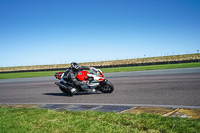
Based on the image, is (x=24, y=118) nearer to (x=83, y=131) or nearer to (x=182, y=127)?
(x=83, y=131)

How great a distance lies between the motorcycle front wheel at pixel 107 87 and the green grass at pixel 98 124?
4023mm

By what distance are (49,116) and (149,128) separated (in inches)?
103

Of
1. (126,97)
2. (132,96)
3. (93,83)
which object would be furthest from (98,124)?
(93,83)

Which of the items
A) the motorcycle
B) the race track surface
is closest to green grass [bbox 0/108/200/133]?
the race track surface

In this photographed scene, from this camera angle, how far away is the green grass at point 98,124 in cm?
384

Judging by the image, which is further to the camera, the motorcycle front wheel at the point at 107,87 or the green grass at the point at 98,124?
the motorcycle front wheel at the point at 107,87

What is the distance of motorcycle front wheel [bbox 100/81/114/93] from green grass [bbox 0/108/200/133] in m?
4.02

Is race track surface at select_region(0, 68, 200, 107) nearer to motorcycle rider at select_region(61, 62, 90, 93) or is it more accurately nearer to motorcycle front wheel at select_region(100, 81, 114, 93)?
motorcycle front wheel at select_region(100, 81, 114, 93)

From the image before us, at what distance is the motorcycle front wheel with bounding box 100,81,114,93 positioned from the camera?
9203mm

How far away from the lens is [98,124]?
4.24m

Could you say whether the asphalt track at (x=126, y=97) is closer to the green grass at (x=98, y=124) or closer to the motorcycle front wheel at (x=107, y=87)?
the motorcycle front wheel at (x=107, y=87)

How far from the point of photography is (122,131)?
374 cm

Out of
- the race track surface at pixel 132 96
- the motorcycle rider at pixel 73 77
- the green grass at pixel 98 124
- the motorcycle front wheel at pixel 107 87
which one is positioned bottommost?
the race track surface at pixel 132 96

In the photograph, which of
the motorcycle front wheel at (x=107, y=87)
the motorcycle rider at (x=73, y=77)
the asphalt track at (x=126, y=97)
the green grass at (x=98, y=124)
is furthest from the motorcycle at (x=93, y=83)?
the green grass at (x=98, y=124)
